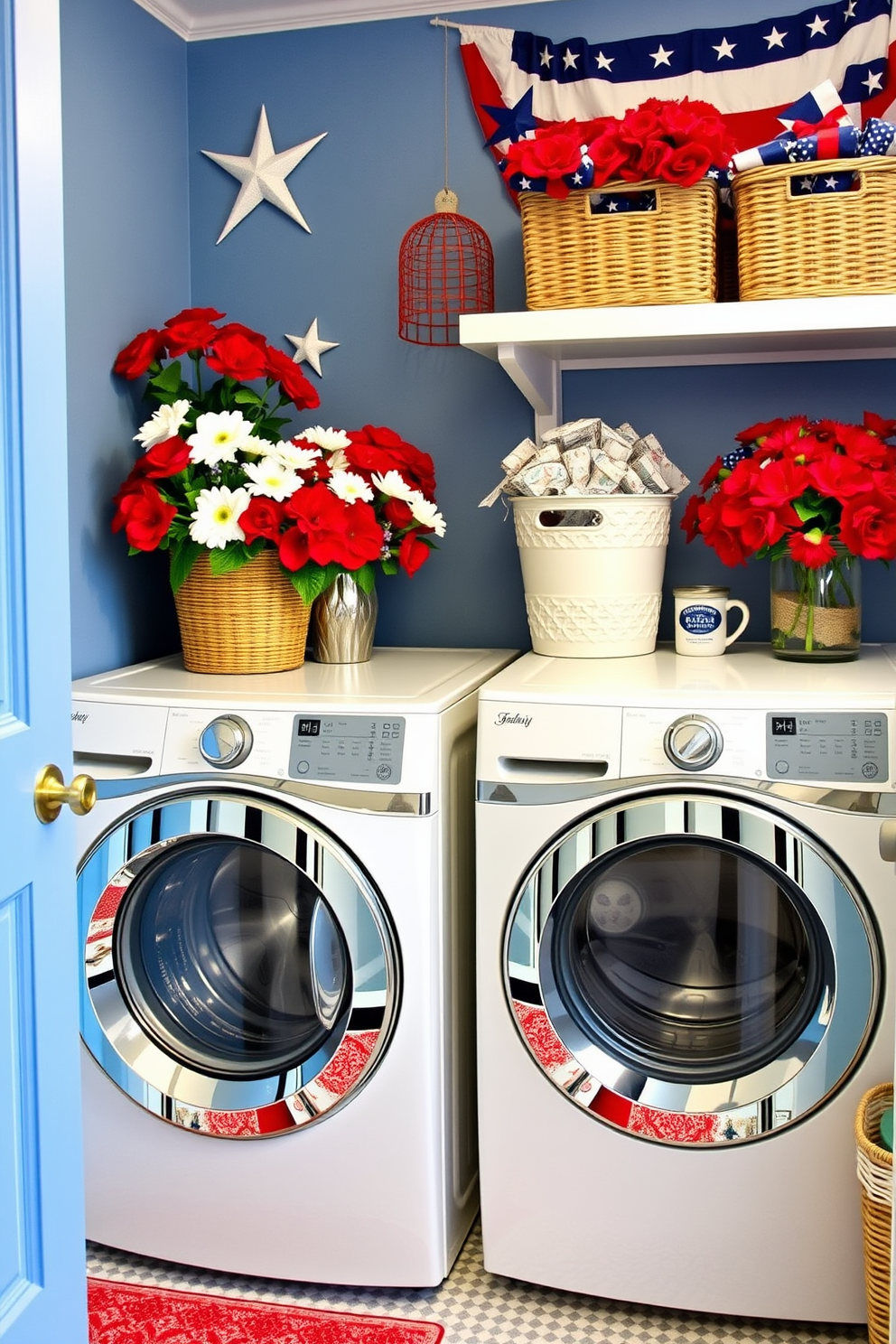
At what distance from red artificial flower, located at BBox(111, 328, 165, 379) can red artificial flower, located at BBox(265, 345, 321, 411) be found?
0.67 ft

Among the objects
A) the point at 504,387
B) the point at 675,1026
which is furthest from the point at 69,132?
the point at 675,1026

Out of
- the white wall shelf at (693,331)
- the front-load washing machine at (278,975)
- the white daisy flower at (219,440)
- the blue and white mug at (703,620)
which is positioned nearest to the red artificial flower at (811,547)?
the blue and white mug at (703,620)

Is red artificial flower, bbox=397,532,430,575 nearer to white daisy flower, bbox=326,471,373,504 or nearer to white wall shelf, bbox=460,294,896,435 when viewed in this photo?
white daisy flower, bbox=326,471,373,504

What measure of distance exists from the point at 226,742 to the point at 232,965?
0.38 m

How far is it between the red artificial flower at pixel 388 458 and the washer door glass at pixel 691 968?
2.64 feet

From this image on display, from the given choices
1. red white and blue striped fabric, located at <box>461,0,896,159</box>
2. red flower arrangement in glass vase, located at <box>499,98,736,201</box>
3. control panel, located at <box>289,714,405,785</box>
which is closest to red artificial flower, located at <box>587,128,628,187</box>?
red flower arrangement in glass vase, located at <box>499,98,736,201</box>

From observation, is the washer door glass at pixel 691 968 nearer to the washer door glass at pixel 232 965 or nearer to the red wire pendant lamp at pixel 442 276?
the washer door glass at pixel 232 965

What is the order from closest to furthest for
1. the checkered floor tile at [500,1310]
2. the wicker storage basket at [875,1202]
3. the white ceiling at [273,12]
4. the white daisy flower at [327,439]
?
the wicker storage basket at [875,1202] → the checkered floor tile at [500,1310] → the white daisy flower at [327,439] → the white ceiling at [273,12]

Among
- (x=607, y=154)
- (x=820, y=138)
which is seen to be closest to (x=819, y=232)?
(x=820, y=138)

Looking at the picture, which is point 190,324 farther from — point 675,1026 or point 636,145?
point 675,1026

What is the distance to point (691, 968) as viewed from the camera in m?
1.87

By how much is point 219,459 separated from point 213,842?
A: 2.16 ft

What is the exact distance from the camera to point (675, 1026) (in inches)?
74.0

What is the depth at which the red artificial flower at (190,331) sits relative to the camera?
2.28 m
